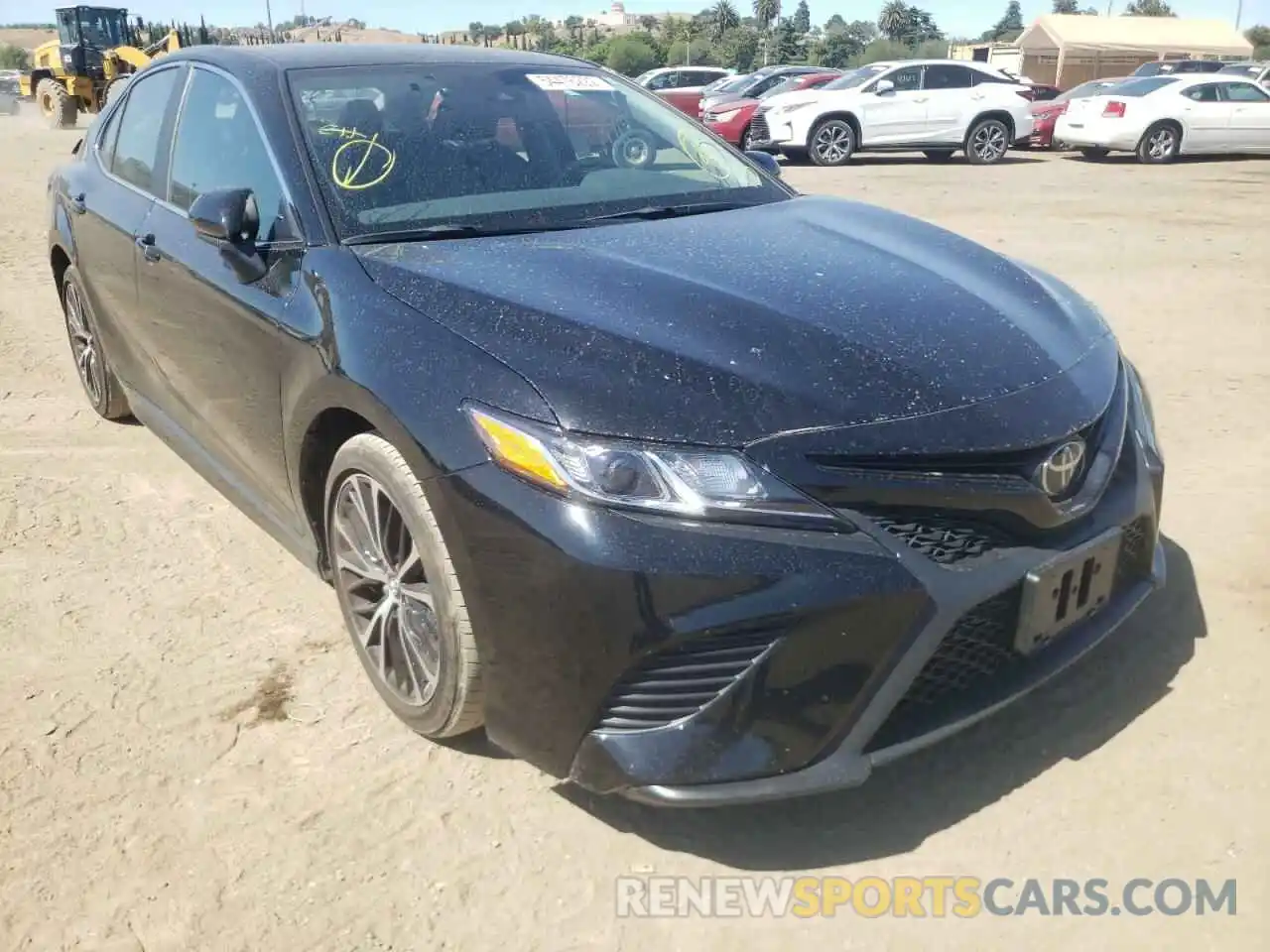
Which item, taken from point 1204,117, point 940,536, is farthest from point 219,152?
point 1204,117

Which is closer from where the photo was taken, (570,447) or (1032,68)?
(570,447)

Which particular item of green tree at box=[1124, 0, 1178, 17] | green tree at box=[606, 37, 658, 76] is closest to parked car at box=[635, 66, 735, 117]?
green tree at box=[606, 37, 658, 76]

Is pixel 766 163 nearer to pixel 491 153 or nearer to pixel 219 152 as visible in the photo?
pixel 491 153

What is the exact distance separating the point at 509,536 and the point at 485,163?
1.44 meters

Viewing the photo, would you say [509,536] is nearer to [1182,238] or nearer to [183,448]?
[183,448]

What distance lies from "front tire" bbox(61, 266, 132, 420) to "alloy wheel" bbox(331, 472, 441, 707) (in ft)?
7.41

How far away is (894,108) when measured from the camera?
16.7 metres

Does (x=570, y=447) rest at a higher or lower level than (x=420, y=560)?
higher

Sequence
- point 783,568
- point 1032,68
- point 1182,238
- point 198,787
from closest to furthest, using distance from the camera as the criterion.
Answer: point 783,568 < point 198,787 < point 1182,238 < point 1032,68

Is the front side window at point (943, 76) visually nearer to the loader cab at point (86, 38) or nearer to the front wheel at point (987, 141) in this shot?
the front wheel at point (987, 141)

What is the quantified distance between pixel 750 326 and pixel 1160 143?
55.4 ft

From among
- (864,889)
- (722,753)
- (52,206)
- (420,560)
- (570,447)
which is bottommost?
(864,889)

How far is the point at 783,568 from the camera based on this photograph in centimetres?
200

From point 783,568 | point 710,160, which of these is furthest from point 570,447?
point 710,160
